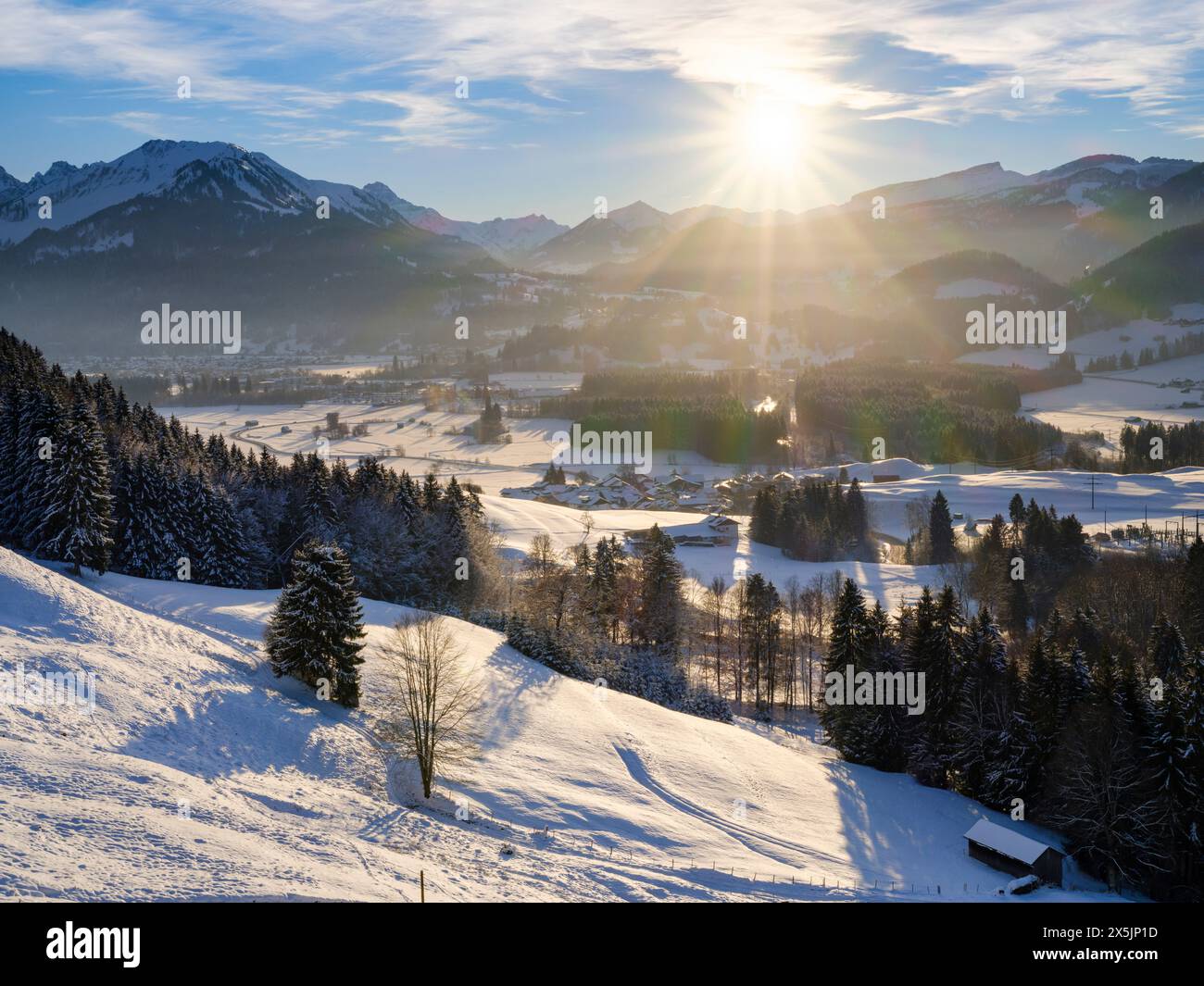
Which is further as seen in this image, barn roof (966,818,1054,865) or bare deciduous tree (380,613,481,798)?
barn roof (966,818,1054,865)

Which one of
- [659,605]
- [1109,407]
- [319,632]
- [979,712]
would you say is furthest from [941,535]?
[1109,407]

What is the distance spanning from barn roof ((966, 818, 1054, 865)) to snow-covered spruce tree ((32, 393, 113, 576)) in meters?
38.0

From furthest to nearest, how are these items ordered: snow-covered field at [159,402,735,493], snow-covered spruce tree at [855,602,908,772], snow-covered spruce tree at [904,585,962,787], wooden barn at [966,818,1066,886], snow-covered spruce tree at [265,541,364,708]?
snow-covered field at [159,402,735,493] < snow-covered spruce tree at [855,602,908,772] < snow-covered spruce tree at [904,585,962,787] < snow-covered spruce tree at [265,541,364,708] < wooden barn at [966,818,1066,886]

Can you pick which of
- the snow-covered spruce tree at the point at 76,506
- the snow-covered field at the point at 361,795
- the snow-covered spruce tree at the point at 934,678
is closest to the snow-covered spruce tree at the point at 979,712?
the snow-covered spruce tree at the point at 934,678

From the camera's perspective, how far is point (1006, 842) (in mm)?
30156

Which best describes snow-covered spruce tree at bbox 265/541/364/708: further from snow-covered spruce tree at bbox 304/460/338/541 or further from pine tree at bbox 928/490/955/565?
pine tree at bbox 928/490/955/565

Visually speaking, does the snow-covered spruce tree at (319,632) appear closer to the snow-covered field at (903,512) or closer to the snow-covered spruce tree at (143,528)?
the snow-covered spruce tree at (143,528)

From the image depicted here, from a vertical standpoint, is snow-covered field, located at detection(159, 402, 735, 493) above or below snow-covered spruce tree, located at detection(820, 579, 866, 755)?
above

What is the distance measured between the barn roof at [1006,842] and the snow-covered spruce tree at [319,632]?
23.2 m

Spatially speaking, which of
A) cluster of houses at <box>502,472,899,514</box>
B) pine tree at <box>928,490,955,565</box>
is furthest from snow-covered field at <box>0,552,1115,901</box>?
cluster of houses at <box>502,472,899,514</box>

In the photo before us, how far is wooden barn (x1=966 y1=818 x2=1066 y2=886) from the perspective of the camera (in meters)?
29.5

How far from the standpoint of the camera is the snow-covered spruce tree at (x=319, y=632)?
106 feet

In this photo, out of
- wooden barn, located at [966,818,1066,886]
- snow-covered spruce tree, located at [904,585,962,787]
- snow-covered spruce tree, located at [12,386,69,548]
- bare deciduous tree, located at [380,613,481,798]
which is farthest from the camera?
snow-covered spruce tree, located at [12,386,69,548]
